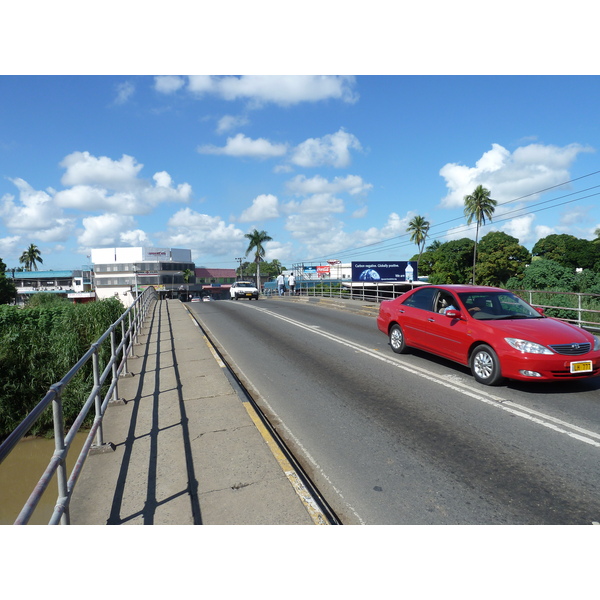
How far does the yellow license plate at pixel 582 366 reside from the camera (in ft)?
21.8

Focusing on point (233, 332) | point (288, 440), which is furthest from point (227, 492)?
point (233, 332)

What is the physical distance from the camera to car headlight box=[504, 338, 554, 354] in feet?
21.8

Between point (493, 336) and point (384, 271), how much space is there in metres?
25.3

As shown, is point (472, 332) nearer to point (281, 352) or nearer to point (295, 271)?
point (281, 352)

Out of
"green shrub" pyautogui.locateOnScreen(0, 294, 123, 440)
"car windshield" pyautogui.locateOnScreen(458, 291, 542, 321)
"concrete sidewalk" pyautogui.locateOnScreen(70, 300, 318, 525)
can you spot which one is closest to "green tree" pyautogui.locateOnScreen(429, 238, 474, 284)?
"green shrub" pyautogui.locateOnScreen(0, 294, 123, 440)

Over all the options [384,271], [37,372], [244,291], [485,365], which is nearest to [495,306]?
[485,365]

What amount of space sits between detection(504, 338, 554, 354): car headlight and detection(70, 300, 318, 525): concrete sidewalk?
4.06 m

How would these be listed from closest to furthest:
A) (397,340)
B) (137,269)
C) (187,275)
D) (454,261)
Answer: (397,340) < (454,261) < (137,269) < (187,275)

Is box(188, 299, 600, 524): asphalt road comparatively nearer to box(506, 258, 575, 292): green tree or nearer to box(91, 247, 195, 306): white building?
box(506, 258, 575, 292): green tree

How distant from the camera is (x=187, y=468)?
14.5ft

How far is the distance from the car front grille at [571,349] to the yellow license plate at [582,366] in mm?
140

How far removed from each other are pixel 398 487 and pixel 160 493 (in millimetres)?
2125

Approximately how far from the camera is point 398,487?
4125mm

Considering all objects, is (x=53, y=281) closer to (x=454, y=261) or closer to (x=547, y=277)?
(x=454, y=261)
